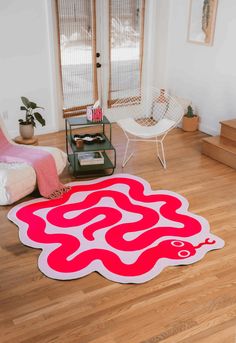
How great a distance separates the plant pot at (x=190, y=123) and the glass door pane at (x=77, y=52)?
1.37m

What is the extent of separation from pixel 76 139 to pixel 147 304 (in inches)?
87.2

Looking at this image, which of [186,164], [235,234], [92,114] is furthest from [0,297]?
[186,164]

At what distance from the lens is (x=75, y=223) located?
3.56m

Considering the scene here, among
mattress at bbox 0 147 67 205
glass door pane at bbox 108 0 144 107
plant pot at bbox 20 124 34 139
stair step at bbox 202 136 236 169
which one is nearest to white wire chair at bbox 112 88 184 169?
glass door pane at bbox 108 0 144 107

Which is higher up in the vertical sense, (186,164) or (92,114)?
(92,114)

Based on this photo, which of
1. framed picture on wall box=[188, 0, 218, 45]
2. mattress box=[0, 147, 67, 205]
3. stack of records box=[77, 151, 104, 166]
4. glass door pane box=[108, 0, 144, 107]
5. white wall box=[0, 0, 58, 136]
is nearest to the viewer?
mattress box=[0, 147, 67, 205]

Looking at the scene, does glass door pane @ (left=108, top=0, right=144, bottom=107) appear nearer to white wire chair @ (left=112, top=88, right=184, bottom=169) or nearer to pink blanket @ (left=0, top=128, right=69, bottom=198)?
white wire chair @ (left=112, top=88, right=184, bottom=169)

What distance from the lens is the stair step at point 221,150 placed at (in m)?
4.69

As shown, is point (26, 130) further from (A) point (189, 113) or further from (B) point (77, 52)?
(A) point (189, 113)

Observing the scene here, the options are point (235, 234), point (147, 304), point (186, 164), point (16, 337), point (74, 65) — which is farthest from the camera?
point (74, 65)

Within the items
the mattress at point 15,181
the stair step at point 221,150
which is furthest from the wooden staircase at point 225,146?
the mattress at point 15,181

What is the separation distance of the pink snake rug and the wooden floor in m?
0.09

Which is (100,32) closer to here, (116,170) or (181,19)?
(181,19)

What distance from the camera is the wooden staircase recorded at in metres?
4.70
